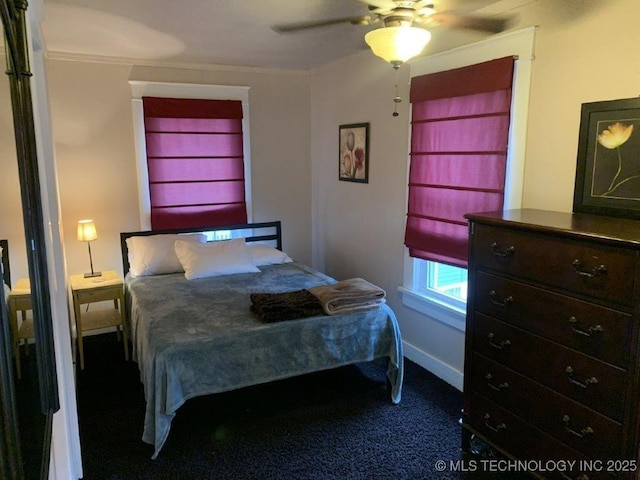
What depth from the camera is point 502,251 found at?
212cm

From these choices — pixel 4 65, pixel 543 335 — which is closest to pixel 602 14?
pixel 543 335

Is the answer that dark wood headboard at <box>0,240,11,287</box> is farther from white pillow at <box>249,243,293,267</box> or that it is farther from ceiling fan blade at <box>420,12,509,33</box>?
white pillow at <box>249,243,293,267</box>

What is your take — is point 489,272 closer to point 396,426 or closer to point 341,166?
point 396,426

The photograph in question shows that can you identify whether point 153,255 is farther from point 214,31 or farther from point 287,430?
point 287,430

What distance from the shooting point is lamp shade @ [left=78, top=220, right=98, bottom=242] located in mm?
3812

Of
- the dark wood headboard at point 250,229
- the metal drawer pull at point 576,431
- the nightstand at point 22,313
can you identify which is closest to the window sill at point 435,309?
the metal drawer pull at point 576,431

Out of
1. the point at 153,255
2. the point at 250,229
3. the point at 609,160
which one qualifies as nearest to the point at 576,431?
the point at 609,160

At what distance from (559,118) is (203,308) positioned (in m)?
2.38

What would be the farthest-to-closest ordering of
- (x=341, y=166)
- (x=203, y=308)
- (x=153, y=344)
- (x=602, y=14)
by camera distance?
(x=341, y=166), (x=203, y=308), (x=153, y=344), (x=602, y=14)

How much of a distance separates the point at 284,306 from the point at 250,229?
202 cm

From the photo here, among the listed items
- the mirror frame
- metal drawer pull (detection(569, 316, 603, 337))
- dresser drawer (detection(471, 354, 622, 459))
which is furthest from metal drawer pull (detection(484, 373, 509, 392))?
the mirror frame

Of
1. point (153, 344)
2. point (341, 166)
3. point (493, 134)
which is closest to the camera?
point (153, 344)

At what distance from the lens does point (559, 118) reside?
2441mm

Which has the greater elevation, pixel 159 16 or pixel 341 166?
pixel 159 16
